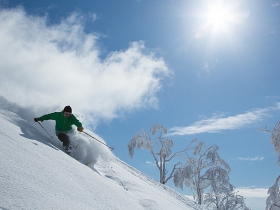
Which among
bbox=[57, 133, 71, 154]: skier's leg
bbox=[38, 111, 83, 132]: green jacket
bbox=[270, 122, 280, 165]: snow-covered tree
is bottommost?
bbox=[57, 133, 71, 154]: skier's leg

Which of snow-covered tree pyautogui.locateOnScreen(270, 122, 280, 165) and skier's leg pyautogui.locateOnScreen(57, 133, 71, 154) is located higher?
snow-covered tree pyautogui.locateOnScreen(270, 122, 280, 165)

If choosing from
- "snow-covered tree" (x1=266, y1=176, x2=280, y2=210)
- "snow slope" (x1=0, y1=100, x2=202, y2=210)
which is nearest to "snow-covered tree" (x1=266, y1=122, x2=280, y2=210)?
"snow-covered tree" (x1=266, y1=176, x2=280, y2=210)

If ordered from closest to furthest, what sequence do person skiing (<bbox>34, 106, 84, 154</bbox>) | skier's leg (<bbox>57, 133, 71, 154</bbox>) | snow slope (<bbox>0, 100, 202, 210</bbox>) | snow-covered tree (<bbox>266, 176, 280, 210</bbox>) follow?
snow slope (<bbox>0, 100, 202, 210</bbox>), skier's leg (<bbox>57, 133, 71, 154</bbox>), person skiing (<bbox>34, 106, 84, 154</bbox>), snow-covered tree (<bbox>266, 176, 280, 210</bbox>)

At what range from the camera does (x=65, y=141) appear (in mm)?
5949

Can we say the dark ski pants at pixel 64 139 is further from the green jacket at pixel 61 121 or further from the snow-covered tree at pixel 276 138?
the snow-covered tree at pixel 276 138

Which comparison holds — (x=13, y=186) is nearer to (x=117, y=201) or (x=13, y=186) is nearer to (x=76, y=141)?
(x=117, y=201)

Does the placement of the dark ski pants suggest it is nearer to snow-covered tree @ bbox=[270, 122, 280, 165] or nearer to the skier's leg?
the skier's leg

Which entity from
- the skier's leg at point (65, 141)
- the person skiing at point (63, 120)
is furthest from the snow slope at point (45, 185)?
the person skiing at point (63, 120)

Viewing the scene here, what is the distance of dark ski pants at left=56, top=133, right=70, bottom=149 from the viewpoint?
5915 millimetres

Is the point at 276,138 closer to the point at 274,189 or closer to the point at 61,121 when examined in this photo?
the point at 274,189

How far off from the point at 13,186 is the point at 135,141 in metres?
20.1

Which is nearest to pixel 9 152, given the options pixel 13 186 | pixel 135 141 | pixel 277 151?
pixel 13 186

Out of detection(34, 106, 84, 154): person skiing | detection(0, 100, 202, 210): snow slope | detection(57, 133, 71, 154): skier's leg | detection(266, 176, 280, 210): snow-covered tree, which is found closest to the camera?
detection(0, 100, 202, 210): snow slope

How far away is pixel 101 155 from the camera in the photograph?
6074 mm
